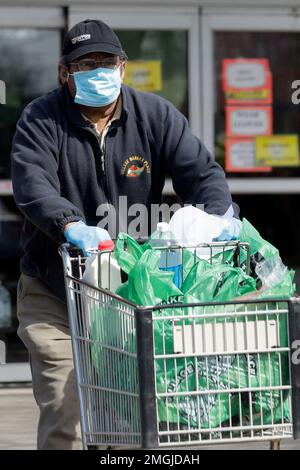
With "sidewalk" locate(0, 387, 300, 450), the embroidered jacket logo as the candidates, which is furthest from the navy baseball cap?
"sidewalk" locate(0, 387, 300, 450)

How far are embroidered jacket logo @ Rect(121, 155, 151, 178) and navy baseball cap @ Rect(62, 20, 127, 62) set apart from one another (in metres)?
0.42

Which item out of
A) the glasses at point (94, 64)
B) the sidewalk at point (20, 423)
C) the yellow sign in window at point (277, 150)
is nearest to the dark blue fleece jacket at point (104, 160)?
the glasses at point (94, 64)

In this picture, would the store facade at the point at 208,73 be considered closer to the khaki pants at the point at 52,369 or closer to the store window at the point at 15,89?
the store window at the point at 15,89

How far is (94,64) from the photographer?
4.29m

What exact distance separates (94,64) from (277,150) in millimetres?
3427

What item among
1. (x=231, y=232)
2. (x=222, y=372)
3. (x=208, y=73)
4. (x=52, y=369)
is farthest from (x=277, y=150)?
(x=222, y=372)

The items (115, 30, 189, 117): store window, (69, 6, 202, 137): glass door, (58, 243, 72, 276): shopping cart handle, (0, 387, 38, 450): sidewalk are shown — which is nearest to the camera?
(58, 243, 72, 276): shopping cart handle

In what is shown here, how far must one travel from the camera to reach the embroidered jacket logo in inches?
169

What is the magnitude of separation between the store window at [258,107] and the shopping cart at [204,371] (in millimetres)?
4152

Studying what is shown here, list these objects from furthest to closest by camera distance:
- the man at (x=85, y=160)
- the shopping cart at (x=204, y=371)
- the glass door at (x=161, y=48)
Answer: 1. the glass door at (x=161, y=48)
2. the man at (x=85, y=160)
3. the shopping cart at (x=204, y=371)

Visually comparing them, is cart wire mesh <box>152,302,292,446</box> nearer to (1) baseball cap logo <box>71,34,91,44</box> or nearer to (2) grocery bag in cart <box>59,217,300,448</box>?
(2) grocery bag in cart <box>59,217,300,448</box>

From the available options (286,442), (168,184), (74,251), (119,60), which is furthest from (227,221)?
(168,184)

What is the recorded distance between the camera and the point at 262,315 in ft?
11.2

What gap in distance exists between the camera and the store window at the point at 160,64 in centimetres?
729
